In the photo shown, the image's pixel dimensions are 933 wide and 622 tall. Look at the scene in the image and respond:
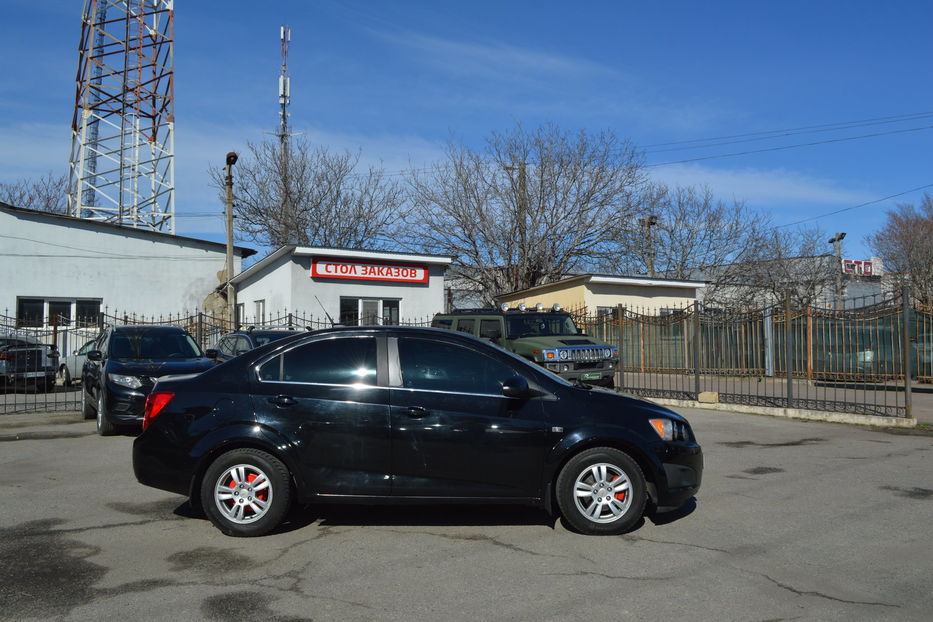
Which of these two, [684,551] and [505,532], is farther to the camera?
[505,532]

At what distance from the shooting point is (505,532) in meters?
5.88

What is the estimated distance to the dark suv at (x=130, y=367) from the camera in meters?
10.9

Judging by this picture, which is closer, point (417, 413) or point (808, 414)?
point (417, 413)

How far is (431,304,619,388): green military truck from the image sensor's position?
14883 mm

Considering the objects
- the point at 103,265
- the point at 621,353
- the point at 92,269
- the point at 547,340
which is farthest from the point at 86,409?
the point at 103,265

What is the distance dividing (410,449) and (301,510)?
1557 mm

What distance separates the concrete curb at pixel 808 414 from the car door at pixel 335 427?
10012 millimetres

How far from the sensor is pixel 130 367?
11234mm

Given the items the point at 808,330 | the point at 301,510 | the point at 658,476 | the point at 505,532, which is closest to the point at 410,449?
the point at 505,532

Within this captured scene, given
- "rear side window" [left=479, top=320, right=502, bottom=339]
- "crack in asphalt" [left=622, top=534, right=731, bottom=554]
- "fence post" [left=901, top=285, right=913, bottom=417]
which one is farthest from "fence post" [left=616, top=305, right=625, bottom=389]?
"crack in asphalt" [left=622, top=534, right=731, bottom=554]

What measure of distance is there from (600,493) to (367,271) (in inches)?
679

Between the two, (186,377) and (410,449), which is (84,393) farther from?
(410,449)

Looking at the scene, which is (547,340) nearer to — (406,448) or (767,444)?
(767,444)

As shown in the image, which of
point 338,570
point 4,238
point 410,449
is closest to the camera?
point 338,570
